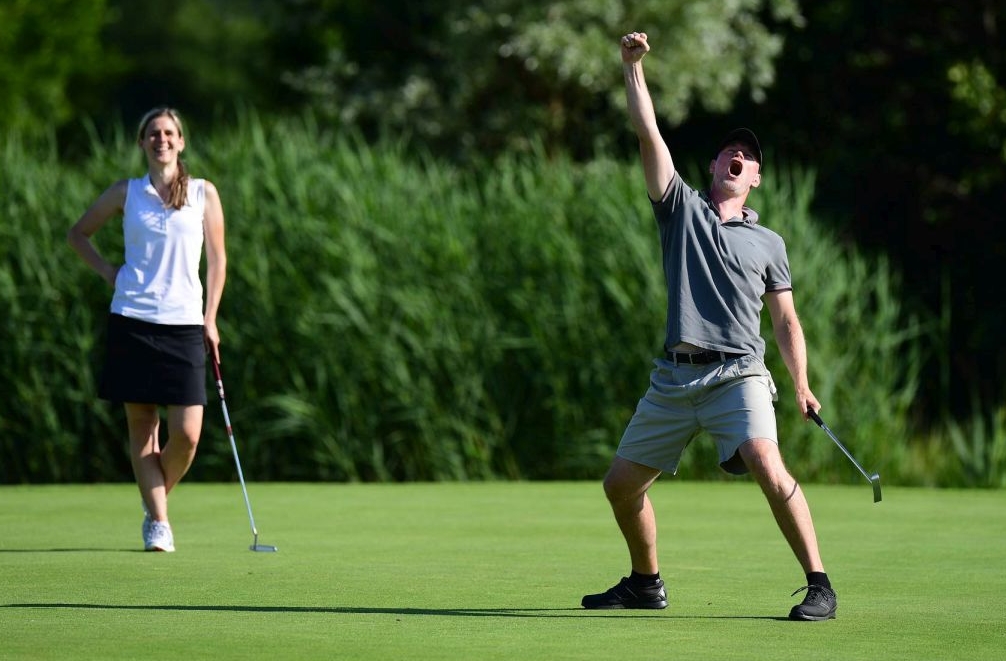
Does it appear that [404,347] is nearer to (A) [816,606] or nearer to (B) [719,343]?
(B) [719,343]

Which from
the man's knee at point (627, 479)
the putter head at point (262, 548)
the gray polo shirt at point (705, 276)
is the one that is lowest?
the putter head at point (262, 548)

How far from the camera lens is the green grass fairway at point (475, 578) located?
5.66 m

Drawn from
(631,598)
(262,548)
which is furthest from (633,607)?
(262,548)

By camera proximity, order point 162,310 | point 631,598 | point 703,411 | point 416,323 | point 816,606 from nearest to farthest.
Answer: point 816,606, point 703,411, point 631,598, point 162,310, point 416,323

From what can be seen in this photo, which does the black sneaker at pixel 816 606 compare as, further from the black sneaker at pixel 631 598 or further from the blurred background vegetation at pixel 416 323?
Result: the blurred background vegetation at pixel 416 323

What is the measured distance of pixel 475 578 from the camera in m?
7.40

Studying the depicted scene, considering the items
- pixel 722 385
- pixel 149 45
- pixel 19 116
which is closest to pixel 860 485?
pixel 722 385

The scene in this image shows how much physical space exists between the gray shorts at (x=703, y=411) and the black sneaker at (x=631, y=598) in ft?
1.54

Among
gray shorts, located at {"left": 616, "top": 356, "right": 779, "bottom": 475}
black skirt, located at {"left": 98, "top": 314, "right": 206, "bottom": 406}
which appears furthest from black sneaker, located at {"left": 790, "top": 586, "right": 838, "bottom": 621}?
black skirt, located at {"left": 98, "top": 314, "right": 206, "bottom": 406}

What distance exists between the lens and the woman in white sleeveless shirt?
8172 mm

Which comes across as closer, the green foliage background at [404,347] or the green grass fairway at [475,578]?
the green grass fairway at [475,578]

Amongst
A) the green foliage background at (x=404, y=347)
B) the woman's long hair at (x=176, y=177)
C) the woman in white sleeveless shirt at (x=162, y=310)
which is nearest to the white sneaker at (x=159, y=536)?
the woman in white sleeveless shirt at (x=162, y=310)

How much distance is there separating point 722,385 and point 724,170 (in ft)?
2.42

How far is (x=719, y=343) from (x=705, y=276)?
0.23 meters
